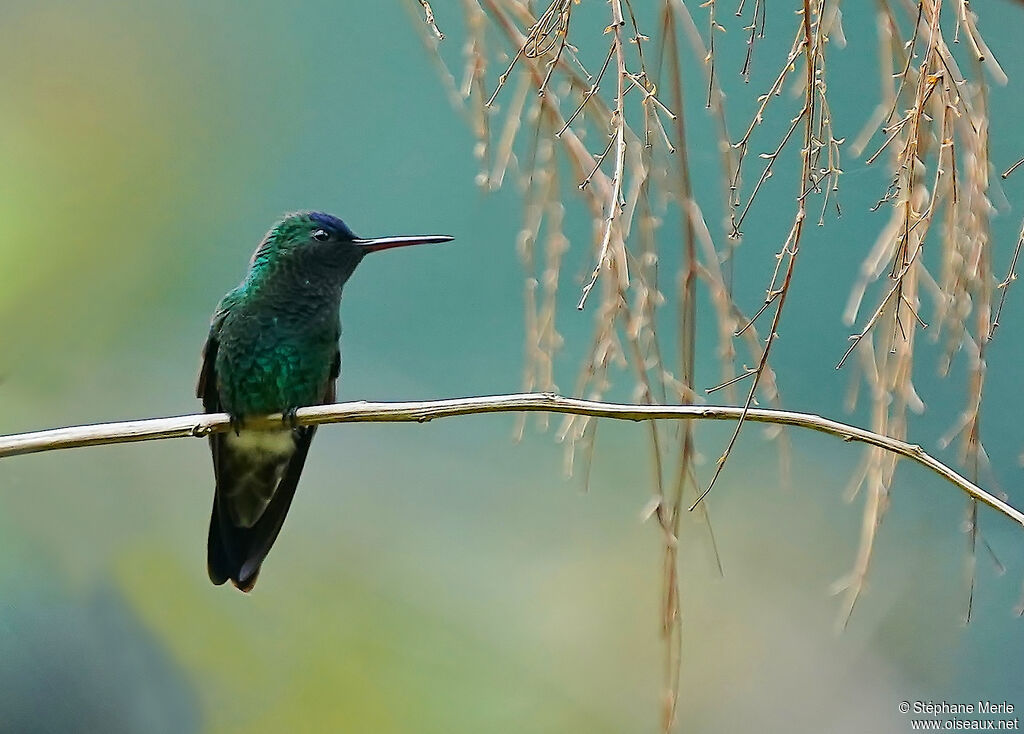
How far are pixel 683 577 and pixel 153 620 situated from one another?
92cm

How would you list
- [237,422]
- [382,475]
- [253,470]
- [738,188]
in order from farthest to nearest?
[382,475] → [253,470] → [237,422] → [738,188]

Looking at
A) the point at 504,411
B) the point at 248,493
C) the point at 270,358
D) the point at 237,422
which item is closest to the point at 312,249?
the point at 270,358

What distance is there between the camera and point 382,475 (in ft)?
5.85

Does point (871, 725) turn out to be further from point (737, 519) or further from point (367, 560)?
point (367, 560)

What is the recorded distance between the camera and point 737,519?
1.79 metres

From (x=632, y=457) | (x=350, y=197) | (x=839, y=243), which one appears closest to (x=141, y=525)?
(x=350, y=197)

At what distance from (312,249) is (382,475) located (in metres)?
0.47

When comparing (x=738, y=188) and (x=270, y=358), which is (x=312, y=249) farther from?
(x=738, y=188)

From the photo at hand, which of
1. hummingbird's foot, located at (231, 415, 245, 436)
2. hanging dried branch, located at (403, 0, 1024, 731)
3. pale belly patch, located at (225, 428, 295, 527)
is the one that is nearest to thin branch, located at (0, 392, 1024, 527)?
hanging dried branch, located at (403, 0, 1024, 731)

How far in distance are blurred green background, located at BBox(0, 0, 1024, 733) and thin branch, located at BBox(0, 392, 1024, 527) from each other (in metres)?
0.57

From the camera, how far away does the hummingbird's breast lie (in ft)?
4.83

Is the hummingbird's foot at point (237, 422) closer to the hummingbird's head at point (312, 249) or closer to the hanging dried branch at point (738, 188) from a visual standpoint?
the hummingbird's head at point (312, 249)

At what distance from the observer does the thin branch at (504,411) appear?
35.8 inches

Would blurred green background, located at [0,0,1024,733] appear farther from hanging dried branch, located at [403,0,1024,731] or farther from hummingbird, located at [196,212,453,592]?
hanging dried branch, located at [403,0,1024,731]
